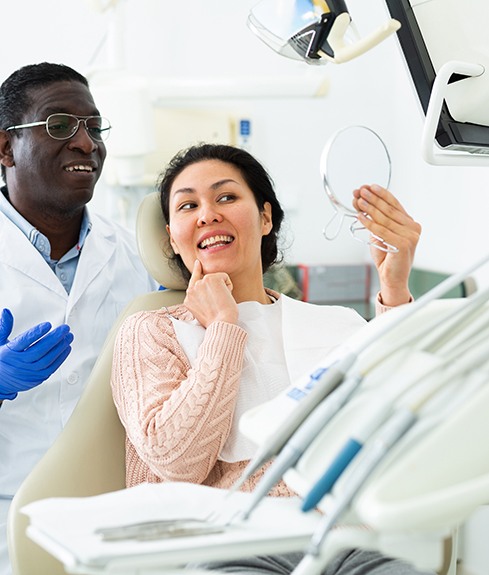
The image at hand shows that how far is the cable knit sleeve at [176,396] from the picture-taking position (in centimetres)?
132

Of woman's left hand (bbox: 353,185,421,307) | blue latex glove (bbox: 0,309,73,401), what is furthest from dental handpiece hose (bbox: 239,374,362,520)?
blue latex glove (bbox: 0,309,73,401)

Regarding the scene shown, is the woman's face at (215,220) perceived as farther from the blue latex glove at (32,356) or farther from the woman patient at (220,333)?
the blue latex glove at (32,356)

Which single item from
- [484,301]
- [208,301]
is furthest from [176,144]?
[484,301]

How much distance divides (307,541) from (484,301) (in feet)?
1.01

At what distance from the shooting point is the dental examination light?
1.11 metres

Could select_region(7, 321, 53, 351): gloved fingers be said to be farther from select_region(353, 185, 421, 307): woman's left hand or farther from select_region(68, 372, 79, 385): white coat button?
select_region(353, 185, 421, 307): woman's left hand

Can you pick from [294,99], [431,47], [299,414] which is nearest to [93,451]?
[299,414]

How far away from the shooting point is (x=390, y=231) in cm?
150

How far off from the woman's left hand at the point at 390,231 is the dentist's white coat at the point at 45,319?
65cm

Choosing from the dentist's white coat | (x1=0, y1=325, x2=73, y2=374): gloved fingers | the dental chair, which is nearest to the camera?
the dental chair

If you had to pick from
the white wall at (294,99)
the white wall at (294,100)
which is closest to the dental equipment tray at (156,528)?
the white wall at (294,100)

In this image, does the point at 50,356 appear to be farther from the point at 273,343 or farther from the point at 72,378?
the point at 273,343

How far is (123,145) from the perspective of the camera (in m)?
2.83

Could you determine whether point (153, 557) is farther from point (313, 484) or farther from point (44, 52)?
point (44, 52)
